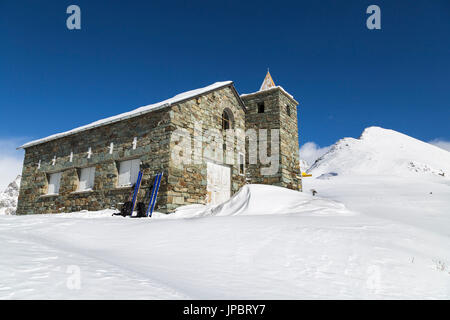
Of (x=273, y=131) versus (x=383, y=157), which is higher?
(x=383, y=157)

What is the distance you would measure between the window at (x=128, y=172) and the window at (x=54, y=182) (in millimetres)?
4326

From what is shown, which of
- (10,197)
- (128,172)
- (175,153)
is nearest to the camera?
(175,153)

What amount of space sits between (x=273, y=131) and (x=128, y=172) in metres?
6.98

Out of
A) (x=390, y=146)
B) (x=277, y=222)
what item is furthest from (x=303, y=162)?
(x=277, y=222)

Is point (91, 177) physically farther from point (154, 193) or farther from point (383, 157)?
point (383, 157)

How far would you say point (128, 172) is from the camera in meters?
10.7

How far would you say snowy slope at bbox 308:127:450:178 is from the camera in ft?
148

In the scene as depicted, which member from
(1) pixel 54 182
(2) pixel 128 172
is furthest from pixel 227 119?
(1) pixel 54 182

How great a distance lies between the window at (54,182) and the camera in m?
13.1

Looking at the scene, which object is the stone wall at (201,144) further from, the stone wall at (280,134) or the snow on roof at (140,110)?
the stone wall at (280,134)

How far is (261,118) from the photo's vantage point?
14.1 metres

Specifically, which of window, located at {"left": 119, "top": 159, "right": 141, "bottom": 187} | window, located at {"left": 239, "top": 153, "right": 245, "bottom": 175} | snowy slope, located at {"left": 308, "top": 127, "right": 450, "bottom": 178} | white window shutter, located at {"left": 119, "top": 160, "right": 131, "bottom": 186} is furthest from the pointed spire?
snowy slope, located at {"left": 308, "top": 127, "right": 450, "bottom": 178}

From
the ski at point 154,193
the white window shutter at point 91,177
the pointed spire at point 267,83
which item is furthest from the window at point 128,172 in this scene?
the pointed spire at point 267,83
